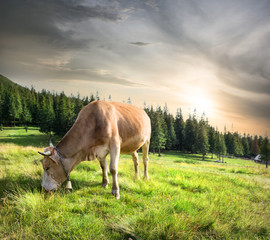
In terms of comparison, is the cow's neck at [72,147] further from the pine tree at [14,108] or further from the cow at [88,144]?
the pine tree at [14,108]

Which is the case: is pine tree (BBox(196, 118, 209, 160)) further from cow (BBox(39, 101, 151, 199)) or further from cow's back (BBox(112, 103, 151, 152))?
cow (BBox(39, 101, 151, 199))

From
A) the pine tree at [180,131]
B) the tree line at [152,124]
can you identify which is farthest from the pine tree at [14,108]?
the pine tree at [180,131]

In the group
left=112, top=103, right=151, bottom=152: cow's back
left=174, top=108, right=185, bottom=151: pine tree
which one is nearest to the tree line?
left=174, top=108, right=185, bottom=151: pine tree

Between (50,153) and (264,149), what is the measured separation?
8469 cm

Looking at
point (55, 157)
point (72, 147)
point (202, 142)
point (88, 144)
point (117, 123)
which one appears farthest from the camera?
point (202, 142)

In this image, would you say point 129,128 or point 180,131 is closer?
point 129,128

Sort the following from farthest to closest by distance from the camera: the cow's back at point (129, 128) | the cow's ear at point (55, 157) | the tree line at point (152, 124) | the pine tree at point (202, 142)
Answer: the pine tree at point (202, 142)
the tree line at point (152, 124)
the cow's back at point (129, 128)
the cow's ear at point (55, 157)

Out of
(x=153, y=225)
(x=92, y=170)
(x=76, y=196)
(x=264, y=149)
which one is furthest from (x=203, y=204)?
(x=264, y=149)

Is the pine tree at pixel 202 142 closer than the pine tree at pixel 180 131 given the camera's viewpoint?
Yes

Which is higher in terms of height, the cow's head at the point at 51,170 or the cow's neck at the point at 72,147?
the cow's neck at the point at 72,147

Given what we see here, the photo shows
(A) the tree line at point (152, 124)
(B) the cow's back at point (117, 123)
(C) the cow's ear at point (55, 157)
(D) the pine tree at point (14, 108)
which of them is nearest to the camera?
(C) the cow's ear at point (55, 157)

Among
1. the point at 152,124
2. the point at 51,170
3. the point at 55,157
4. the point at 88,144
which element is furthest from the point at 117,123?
the point at 152,124

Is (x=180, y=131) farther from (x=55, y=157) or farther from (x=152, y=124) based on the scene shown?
(x=55, y=157)

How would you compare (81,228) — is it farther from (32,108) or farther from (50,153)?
(32,108)
